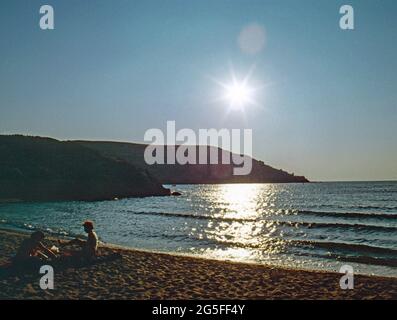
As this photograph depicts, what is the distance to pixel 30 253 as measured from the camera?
1416 cm

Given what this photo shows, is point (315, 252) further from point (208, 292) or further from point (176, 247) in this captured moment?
point (208, 292)

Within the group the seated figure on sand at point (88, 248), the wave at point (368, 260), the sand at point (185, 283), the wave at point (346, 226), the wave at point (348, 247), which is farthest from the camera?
the wave at point (346, 226)

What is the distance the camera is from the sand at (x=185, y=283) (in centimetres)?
1168

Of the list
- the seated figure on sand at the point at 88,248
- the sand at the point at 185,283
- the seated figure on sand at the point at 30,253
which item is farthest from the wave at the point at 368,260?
the seated figure on sand at the point at 30,253

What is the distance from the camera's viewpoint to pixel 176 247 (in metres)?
23.9

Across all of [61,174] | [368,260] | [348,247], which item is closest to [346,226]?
[348,247]

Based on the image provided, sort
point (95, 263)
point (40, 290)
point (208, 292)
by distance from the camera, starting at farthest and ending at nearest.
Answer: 1. point (95, 263)
2. point (208, 292)
3. point (40, 290)

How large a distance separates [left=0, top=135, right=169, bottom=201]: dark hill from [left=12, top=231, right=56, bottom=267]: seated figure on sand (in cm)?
5901

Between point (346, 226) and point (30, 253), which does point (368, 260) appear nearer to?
point (346, 226)

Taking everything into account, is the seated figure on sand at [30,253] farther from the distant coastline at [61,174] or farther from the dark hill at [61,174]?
the dark hill at [61,174]

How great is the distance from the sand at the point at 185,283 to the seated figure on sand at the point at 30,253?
0.84 m

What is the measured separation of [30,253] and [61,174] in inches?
2771
